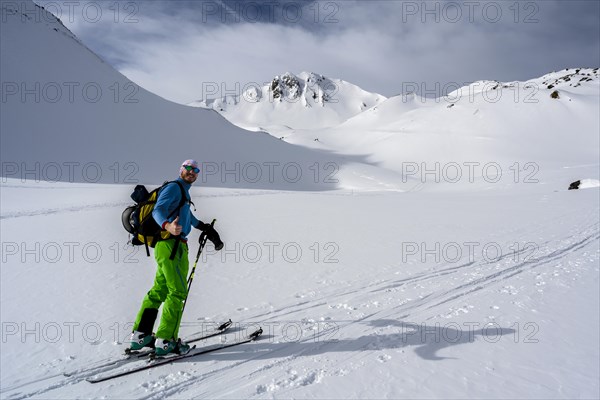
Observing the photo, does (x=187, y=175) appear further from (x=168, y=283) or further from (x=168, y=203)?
(x=168, y=283)

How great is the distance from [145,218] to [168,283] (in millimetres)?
802

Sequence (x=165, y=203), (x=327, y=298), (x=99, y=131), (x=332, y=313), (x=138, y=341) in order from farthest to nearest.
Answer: (x=99, y=131)
(x=327, y=298)
(x=332, y=313)
(x=138, y=341)
(x=165, y=203)

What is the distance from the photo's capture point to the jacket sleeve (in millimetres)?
3863

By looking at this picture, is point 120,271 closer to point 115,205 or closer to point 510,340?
point 510,340

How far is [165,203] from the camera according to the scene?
396cm

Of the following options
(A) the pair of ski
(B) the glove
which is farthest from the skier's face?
(A) the pair of ski

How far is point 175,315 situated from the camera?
418cm

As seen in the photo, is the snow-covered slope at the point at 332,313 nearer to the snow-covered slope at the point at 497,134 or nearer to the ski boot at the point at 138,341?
the ski boot at the point at 138,341

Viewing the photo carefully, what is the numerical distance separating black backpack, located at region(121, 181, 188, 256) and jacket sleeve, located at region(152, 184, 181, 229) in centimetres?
5

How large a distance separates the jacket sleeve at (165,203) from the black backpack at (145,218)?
0.17 ft

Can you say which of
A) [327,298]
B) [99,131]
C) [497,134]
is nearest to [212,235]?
[327,298]

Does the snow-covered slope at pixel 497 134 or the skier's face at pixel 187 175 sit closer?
the skier's face at pixel 187 175

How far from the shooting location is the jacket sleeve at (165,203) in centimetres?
386

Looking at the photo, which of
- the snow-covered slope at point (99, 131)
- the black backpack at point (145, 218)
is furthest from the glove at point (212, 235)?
the snow-covered slope at point (99, 131)
